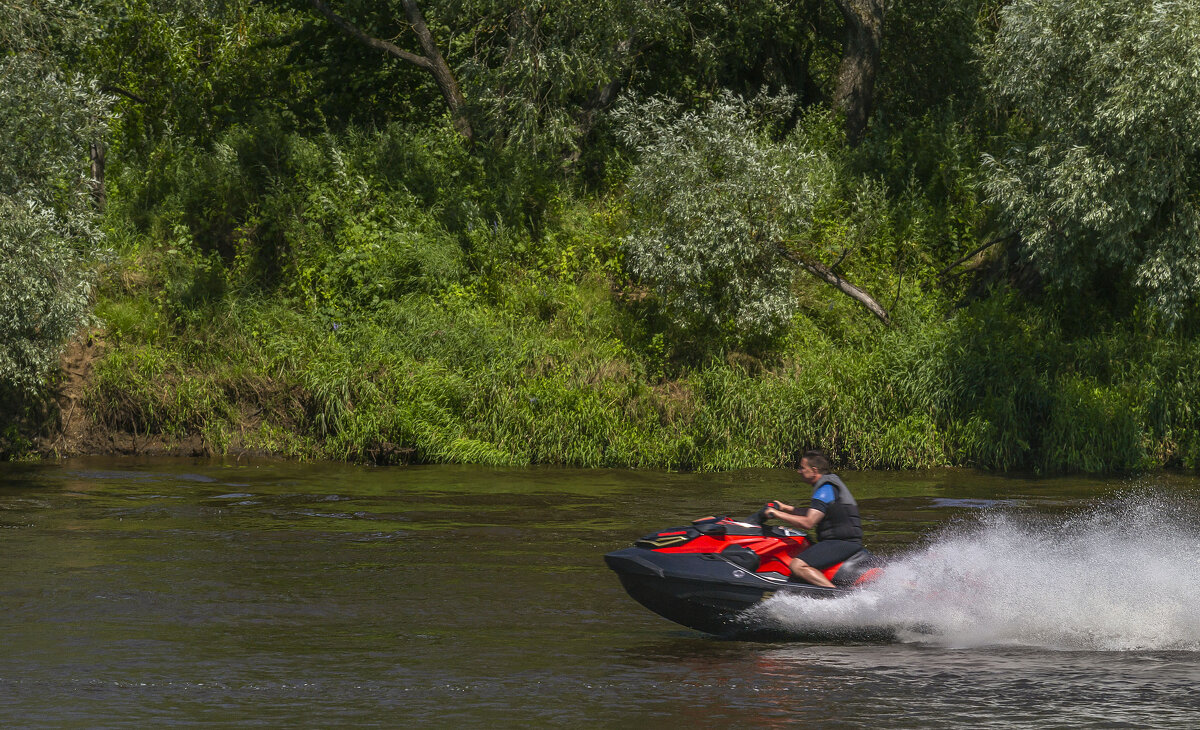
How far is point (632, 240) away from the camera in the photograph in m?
20.3

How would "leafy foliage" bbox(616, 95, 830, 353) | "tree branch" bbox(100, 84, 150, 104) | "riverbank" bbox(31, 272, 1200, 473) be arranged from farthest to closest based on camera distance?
1. "tree branch" bbox(100, 84, 150, 104)
2. "leafy foliage" bbox(616, 95, 830, 353)
3. "riverbank" bbox(31, 272, 1200, 473)

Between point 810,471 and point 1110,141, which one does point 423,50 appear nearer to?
point 1110,141

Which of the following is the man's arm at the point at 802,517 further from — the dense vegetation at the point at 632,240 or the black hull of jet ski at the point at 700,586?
the dense vegetation at the point at 632,240

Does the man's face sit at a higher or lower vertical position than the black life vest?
higher

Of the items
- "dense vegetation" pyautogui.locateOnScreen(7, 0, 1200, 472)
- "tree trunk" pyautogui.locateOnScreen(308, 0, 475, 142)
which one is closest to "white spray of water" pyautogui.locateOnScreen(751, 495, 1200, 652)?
"dense vegetation" pyautogui.locateOnScreen(7, 0, 1200, 472)

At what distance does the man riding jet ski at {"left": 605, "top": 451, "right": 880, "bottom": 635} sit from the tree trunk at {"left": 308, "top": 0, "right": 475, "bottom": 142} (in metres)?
16.1

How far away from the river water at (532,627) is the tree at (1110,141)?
14.5 feet

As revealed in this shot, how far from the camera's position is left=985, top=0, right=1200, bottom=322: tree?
16.5 m

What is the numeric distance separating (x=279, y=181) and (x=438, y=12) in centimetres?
485

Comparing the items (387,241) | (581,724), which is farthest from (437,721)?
(387,241)

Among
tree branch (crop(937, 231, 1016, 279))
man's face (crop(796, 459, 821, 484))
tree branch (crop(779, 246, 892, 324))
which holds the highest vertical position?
tree branch (crop(937, 231, 1016, 279))

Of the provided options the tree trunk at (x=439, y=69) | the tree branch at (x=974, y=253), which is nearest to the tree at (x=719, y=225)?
the tree branch at (x=974, y=253)

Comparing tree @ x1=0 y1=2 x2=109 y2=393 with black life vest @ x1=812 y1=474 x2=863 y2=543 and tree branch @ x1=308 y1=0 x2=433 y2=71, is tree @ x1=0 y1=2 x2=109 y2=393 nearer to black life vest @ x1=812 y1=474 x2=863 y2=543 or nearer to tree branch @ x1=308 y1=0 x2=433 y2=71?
tree branch @ x1=308 y1=0 x2=433 y2=71

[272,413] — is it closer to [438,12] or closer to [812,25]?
[438,12]
